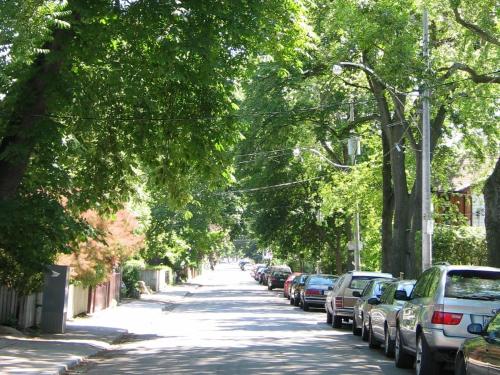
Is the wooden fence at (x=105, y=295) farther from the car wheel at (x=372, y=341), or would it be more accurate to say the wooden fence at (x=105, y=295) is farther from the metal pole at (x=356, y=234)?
the car wheel at (x=372, y=341)

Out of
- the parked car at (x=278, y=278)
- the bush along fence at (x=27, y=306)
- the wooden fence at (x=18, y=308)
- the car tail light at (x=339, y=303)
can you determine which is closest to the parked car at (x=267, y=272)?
the parked car at (x=278, y=278)

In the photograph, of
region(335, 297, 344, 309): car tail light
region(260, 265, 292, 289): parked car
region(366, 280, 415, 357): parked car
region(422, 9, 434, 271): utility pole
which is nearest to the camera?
region(366, 280, 415, 357): parked car

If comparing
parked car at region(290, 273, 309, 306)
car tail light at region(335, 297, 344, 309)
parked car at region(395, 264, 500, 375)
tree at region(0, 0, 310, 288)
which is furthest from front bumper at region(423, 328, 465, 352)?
parked car at region(290, 273, 309, 306)

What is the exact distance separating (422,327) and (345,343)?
643cm

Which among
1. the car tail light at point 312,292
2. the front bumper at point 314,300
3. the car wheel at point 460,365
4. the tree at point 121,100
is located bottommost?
the car wheel at point 460,365

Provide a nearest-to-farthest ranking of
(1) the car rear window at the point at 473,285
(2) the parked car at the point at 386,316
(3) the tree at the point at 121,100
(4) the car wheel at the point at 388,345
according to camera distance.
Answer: (1) the car rear window at the point at 473,285
(3) the tree at the point at 121,100
(2) the parked car at the point at 386,316
(4) the car wheel at the point at 388,345

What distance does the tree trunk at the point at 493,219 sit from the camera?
16312 millimetres

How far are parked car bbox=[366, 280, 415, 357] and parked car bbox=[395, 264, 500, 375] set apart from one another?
2185 mm

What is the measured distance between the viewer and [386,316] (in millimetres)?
14211

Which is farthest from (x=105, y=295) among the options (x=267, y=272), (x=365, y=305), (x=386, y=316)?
(x=267, y=272)

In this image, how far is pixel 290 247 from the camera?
160 feet

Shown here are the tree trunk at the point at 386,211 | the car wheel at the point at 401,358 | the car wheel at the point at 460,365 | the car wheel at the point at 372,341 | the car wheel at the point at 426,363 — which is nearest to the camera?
the car wheel at the point at 460,365

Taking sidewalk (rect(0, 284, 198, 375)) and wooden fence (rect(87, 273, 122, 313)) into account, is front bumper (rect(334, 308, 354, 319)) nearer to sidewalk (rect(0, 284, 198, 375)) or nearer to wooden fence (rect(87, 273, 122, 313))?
sidewalk (rect(0, 284, 198, 375))

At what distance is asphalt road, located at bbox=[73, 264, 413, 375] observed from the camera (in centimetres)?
1215
